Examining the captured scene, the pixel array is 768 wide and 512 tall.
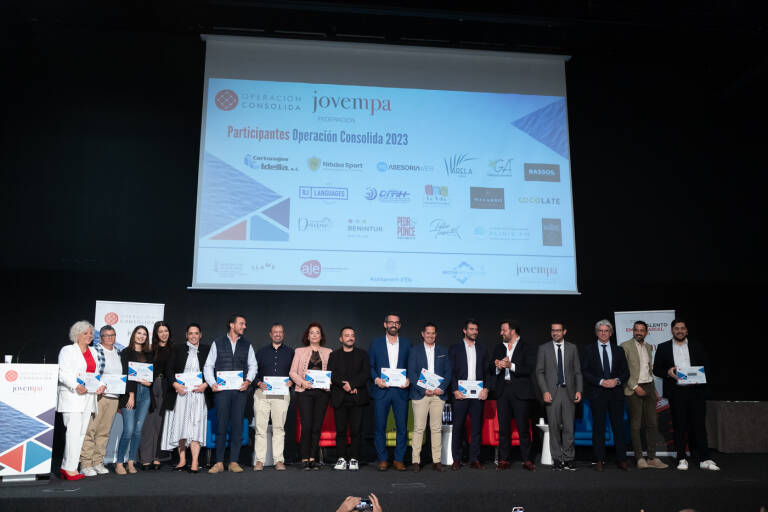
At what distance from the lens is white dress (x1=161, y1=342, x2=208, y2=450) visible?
5.61m

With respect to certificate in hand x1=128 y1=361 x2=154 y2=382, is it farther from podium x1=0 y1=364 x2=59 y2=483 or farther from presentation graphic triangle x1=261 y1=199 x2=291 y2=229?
presentation graphic triangle x1=261 y1=199 x2=291 y2=229

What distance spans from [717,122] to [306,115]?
549cm

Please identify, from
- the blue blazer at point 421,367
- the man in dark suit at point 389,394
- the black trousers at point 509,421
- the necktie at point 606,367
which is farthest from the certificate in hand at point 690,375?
the man in dark suit at point 389,394

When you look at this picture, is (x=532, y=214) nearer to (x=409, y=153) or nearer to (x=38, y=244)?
(x=409, y=153)

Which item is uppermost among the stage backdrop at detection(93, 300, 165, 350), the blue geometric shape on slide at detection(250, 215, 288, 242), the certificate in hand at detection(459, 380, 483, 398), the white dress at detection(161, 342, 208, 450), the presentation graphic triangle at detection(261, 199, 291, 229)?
the presentation graphic triangle at detection(261, 199, 291, 229)

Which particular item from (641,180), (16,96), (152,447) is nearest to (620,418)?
(641,180)

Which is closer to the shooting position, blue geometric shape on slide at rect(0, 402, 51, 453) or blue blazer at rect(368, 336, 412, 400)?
blue geometric shape on slide at rect(0, 402, 51, 453)

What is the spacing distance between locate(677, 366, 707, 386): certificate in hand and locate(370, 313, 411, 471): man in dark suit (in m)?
2.65


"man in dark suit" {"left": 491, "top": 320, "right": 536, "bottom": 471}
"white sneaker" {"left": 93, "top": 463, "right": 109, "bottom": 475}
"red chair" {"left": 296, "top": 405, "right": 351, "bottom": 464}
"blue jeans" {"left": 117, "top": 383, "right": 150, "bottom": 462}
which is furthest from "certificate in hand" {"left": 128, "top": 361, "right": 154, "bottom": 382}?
"man in dark suit" {"left": 491, "top": 320, "right": 536, "bottom": 471}

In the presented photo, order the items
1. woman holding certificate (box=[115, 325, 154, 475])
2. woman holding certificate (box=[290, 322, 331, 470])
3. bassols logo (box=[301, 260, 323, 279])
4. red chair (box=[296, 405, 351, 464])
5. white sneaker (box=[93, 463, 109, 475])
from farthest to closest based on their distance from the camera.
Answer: bassols logo (box=[301, 260, 323, 279])
red chair (box=[296, 405, 351, 464])
woman holding certificate (box=[290, 322, 331, 470])
woman holding certificate (box=[115, 325, 154, 475])
white sneaker (box=[93, 463, 109, 475])

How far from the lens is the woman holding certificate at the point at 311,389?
5789 millimetres

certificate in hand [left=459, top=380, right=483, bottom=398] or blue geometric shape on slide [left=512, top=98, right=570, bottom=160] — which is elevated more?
blue geometric shape on slide [left=512, top=98, right=570, bottom=160]

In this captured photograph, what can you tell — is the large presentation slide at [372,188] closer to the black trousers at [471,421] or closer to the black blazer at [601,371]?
the black blazer at [601,371]

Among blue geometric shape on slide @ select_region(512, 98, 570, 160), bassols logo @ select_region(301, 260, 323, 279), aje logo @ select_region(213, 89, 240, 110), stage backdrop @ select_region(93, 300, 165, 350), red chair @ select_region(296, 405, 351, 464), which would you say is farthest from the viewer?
blue geometric shape on slide @ select_region(512, 98, 570, 160)
